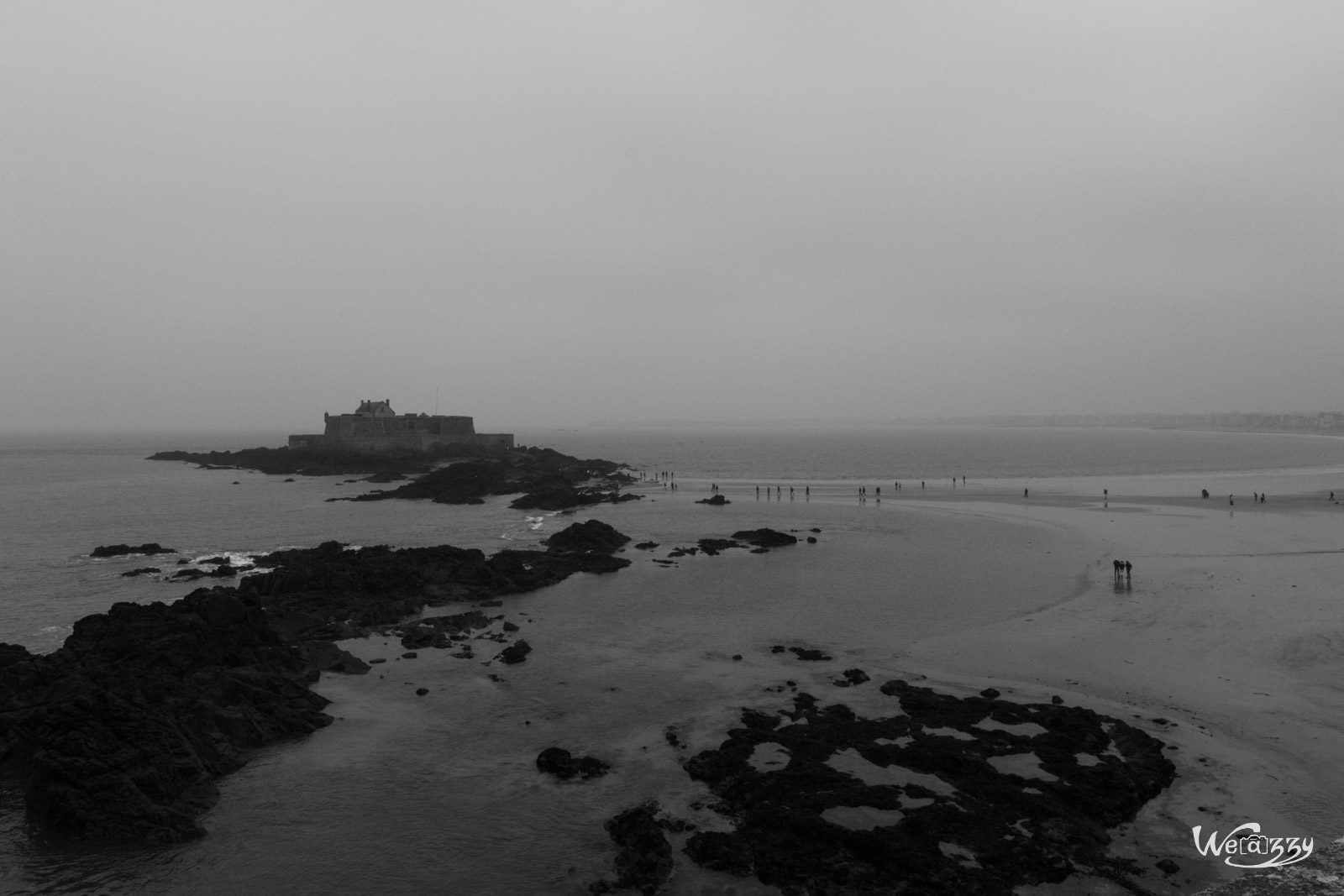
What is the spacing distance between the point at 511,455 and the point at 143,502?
108 ft

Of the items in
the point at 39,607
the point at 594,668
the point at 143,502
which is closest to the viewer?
the point at 594,668

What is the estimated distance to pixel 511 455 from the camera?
80625mm

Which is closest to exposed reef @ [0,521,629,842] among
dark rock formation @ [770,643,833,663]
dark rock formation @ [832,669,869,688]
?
dark rock formation @ [770,643,833,663]

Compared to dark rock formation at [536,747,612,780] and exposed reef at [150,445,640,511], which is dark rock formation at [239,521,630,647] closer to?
dark rock formation at [536,747,612,780]

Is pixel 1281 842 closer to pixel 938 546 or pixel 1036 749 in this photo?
pixel 1036 749

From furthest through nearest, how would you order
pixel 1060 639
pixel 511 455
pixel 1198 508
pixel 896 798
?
pixel 511 455 → pixel 1198 508 → pixel 1060 639 → pixel 896 798

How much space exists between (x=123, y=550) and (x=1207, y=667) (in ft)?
136

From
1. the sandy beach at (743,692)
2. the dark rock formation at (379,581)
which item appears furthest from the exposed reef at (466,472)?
the sandy beach at (743,692)

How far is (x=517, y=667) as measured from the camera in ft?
59.4

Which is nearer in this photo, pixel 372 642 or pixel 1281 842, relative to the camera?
pixel 1281 842

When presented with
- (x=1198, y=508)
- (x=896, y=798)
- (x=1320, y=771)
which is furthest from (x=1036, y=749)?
(x=1198, y=508)

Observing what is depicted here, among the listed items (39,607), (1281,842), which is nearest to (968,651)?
(1281,842)

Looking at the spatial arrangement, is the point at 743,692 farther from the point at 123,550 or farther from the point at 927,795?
the point at 123,550

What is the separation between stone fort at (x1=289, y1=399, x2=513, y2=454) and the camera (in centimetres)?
8319
